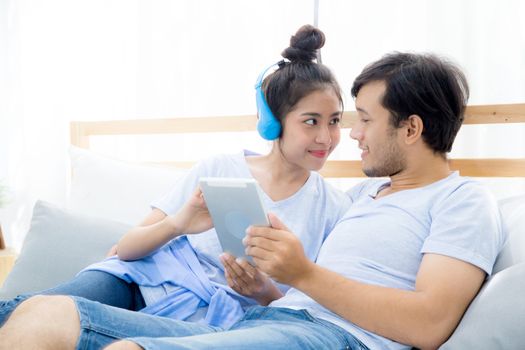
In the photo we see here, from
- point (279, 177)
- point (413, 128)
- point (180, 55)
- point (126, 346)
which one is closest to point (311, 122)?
point (279, 177)

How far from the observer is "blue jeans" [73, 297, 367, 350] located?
1045mm

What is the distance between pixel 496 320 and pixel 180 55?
2027 mm

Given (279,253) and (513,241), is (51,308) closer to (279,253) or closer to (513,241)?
(279,253)

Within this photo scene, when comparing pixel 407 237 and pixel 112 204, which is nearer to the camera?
pixel 407 237

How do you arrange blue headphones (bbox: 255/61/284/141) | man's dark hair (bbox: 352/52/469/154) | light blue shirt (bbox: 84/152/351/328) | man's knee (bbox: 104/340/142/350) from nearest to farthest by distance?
man's knee (bbox: 104/340/142/350), man's dark hair (bbox: 352/52/469/154), light blue shirt (bbox: 84/152/351/328), blue headphones (bbox: 255/61/284/141)

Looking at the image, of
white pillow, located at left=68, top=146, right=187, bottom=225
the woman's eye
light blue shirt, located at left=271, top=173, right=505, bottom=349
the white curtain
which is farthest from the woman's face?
the white curtain

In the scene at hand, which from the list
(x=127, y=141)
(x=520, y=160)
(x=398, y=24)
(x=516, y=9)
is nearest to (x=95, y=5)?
(x=127, y=141)

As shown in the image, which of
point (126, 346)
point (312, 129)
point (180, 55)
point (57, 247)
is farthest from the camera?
point (180, 55)

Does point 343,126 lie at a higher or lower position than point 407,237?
higher

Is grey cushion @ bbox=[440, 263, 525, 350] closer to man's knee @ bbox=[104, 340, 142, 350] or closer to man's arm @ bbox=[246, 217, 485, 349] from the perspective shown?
man's arm @ bbox=[246, 217, 485, 349]

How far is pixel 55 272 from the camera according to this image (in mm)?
1771

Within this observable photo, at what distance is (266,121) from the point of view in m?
1.63

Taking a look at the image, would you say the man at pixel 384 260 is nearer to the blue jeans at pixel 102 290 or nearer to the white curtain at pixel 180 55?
the blue jeans at pixel 102 290

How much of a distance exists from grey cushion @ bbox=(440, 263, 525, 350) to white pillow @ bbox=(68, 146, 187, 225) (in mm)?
1101
